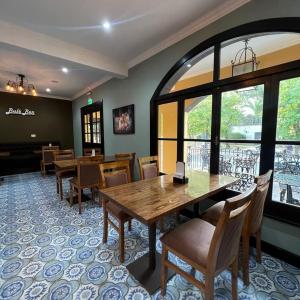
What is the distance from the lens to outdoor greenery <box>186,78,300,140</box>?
1730mm

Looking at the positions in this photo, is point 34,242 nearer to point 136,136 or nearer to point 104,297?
point 104,297

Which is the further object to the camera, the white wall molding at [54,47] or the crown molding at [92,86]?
the crown molding at [92,86]

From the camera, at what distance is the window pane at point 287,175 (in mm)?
1771

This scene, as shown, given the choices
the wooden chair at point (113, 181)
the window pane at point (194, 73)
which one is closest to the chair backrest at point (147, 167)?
the wooden chair at point (113, 181)

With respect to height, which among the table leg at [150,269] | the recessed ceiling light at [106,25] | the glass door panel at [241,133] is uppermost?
Result: the recessed ceiling light at [106,25]

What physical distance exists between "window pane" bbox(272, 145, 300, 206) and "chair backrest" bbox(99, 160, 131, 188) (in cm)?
168

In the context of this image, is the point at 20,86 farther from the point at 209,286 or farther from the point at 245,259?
the point at 245,259

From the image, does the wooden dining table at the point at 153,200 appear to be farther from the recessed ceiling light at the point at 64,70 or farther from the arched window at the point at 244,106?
the recessed ceiling light at the point at 64,70

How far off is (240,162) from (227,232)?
1431mm

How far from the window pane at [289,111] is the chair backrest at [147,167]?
1.51 m

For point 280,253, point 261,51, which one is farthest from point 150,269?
point 261,51

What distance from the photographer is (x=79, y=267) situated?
169cm

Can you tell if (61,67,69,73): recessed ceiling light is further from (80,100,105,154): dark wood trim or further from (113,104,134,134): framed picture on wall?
(113,104,134,134): framed picture on wall

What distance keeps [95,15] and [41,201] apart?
10.6ft
